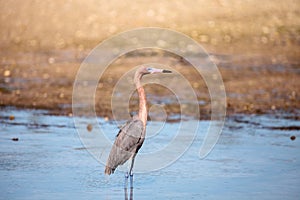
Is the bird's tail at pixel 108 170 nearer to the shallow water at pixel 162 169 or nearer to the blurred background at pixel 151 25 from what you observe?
the shallow water at pixel 162 169

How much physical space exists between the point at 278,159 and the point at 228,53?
12.3m

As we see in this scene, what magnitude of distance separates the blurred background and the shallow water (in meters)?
4.91

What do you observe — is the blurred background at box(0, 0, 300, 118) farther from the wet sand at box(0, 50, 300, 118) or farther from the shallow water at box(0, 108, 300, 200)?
the shallow water at box(0, 108, 300, 200)

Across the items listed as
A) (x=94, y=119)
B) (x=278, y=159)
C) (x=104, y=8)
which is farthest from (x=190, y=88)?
(x=104, y=8)

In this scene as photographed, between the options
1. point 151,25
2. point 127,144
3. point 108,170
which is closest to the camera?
point 108,170

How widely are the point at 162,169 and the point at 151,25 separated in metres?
15.0

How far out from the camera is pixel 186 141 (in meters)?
12.2

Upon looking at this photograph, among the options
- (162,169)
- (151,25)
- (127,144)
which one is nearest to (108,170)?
(127,144)

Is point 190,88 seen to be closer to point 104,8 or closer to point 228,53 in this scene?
point 228,53

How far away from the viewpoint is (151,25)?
2477 cm

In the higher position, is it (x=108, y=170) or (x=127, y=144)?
(x=127, y=144)

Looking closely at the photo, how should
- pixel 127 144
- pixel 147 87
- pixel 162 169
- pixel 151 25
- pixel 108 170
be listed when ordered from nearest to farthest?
pixel 108 170
pixel 127 144
pixel 162 169
pixel 147 87
pixel 151 25

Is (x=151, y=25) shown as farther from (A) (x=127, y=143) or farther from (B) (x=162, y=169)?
(A) (x=127, y=143)

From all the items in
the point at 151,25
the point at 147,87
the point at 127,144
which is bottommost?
the point at 127,144
